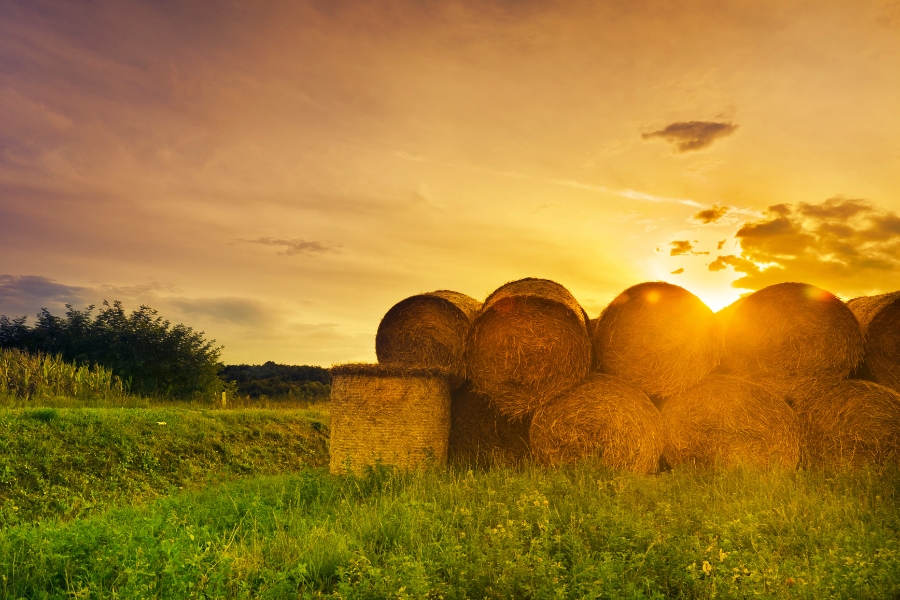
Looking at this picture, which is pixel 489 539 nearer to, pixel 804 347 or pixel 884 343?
pixel 804 347

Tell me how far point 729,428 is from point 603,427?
193cm

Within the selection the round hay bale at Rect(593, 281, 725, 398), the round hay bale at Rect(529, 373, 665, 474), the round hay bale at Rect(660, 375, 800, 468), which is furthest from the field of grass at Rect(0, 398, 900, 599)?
the round hay bale at Rect(593, 281, 725, 398)

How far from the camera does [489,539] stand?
6.63 m

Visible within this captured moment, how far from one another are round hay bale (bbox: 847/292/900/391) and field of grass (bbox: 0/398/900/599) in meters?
1.82

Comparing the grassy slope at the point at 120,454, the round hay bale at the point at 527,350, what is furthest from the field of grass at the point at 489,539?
the round hay bale at the point at 527,350

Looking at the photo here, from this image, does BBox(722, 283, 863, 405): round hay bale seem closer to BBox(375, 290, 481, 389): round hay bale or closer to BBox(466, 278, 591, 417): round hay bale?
BBox(466, 278, 591, 417): round hay bale

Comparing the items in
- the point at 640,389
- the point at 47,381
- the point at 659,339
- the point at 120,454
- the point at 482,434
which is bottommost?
the point at 120,454

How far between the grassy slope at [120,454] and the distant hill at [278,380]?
1061cm

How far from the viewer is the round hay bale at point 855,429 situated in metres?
10.2

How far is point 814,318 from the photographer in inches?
420

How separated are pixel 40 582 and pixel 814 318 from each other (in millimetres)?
10647

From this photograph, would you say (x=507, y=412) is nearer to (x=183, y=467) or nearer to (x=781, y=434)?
(x=781, y=434)

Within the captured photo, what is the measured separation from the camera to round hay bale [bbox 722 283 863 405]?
10.6 meters

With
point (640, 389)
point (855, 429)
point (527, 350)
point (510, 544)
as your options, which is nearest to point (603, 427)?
point (640, 389)
